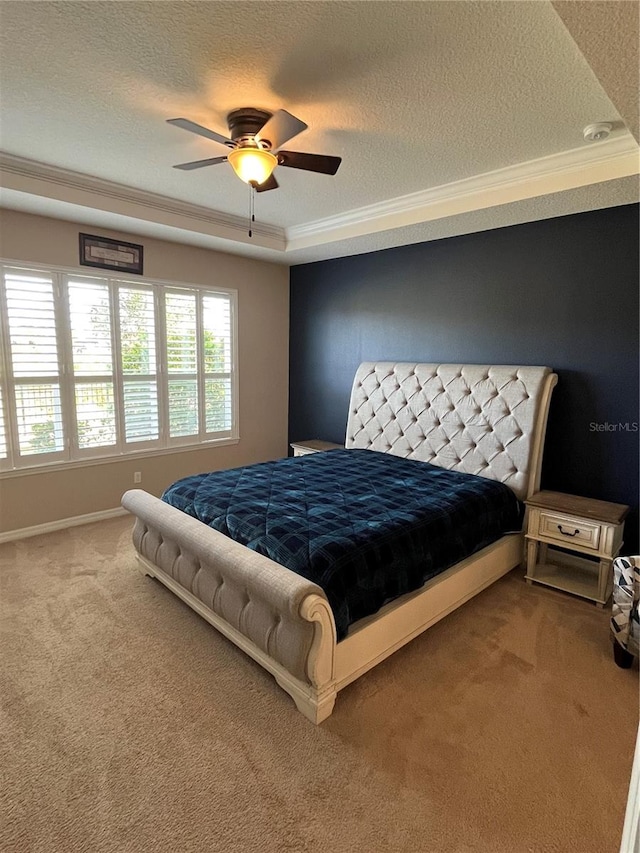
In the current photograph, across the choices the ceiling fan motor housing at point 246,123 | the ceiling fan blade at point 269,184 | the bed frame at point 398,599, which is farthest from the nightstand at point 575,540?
the ceiling fan motor housing at point 246,123

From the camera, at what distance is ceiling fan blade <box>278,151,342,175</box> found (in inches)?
88.4

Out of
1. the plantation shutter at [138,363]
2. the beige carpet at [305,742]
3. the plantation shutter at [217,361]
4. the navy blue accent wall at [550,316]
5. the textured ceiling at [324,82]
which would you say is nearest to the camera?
the beige carpet at [305,742]

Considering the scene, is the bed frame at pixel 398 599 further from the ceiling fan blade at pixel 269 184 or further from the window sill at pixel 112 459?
the ceiling fan blade at pixel 269 184

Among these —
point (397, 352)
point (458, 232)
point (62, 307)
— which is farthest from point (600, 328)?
point (62, 307)

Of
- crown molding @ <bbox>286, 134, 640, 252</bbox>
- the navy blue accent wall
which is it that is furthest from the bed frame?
crown molding @ <bbox>286, 134, 640, 252</bbox>

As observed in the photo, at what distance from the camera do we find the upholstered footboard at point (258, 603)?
193cm

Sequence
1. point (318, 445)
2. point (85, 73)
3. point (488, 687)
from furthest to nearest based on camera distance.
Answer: point (318, 445), point (488, 687), point (85, 73)

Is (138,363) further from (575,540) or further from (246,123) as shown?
(575,540)

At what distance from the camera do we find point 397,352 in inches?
179

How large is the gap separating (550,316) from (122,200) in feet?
11.1

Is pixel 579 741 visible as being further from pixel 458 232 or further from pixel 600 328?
pixel 458 232

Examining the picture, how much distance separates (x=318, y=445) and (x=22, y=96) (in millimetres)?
3654

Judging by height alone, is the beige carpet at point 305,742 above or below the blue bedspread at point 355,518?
below

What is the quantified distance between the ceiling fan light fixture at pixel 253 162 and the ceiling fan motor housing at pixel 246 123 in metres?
0.09
